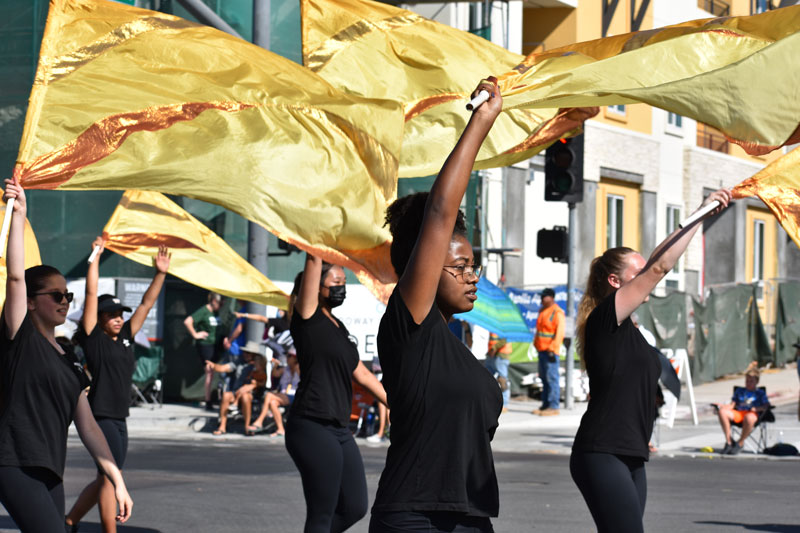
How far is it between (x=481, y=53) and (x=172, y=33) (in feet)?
5.87

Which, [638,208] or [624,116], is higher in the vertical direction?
[624,116]

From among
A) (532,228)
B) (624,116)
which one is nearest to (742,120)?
(532,228)

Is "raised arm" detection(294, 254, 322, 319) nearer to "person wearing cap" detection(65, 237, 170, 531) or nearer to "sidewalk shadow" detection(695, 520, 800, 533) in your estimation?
"person wearing cap" detection(65, 237, 170, 531)

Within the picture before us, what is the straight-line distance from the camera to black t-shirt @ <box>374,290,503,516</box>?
3900 mm

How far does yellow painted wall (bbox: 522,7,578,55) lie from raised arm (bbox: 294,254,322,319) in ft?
79.4

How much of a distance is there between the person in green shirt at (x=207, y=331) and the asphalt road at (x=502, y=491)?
381cm

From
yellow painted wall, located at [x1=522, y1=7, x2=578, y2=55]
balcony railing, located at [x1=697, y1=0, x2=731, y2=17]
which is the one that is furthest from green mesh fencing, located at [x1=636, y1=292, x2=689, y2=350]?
balcony railing, located at [x1=697, y1=0, x2=731, y2=17]

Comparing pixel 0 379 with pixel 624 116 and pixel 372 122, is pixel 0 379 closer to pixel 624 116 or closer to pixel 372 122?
pixel 372 122

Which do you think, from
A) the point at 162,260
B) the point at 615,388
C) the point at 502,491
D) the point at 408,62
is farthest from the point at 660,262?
the point at 502,491

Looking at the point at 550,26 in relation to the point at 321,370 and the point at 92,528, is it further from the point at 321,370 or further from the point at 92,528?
the point at 321,370

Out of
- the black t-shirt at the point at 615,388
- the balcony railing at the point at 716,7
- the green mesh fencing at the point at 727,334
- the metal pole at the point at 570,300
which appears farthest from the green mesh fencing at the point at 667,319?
the black t-shirt at the point at 615,388

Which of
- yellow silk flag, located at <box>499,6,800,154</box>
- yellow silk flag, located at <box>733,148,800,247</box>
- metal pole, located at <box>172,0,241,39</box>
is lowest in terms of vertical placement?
yellow silk flag, located at <box>733,148,800,247</box>

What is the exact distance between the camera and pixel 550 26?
101 feet

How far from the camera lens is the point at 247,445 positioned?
16.4 meters
